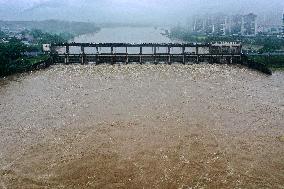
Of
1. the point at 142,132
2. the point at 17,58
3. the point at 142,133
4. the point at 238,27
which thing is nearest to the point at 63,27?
the point at 238,27

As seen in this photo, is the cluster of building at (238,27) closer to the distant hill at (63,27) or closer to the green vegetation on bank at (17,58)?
the distant hill at (63,27)

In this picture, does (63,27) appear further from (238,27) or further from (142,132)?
A: (142,132)

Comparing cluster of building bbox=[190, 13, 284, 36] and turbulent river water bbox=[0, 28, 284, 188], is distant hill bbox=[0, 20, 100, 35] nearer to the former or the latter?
cluster of building bbox=[190, 13, 284, 36]

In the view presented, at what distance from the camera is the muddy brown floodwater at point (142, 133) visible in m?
14.5

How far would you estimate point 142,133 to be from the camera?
1883 cm

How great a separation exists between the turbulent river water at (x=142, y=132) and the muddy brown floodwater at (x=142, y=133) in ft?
0.14

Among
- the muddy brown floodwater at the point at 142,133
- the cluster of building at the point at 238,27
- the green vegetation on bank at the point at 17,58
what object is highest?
the cluster of building at the point at 238,27

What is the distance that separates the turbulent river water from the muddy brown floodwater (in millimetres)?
43

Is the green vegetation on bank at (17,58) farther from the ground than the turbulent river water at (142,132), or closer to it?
farther from the ground

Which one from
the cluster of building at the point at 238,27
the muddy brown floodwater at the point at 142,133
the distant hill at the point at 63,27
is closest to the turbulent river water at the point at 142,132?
the muddy brown floodwater at the point at 142,133

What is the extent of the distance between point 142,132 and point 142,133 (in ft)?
0.52

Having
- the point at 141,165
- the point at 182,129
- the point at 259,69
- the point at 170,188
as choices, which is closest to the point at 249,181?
the point at 170,188

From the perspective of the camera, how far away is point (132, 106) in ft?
77.5

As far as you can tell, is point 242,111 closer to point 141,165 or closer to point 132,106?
point 132,106
